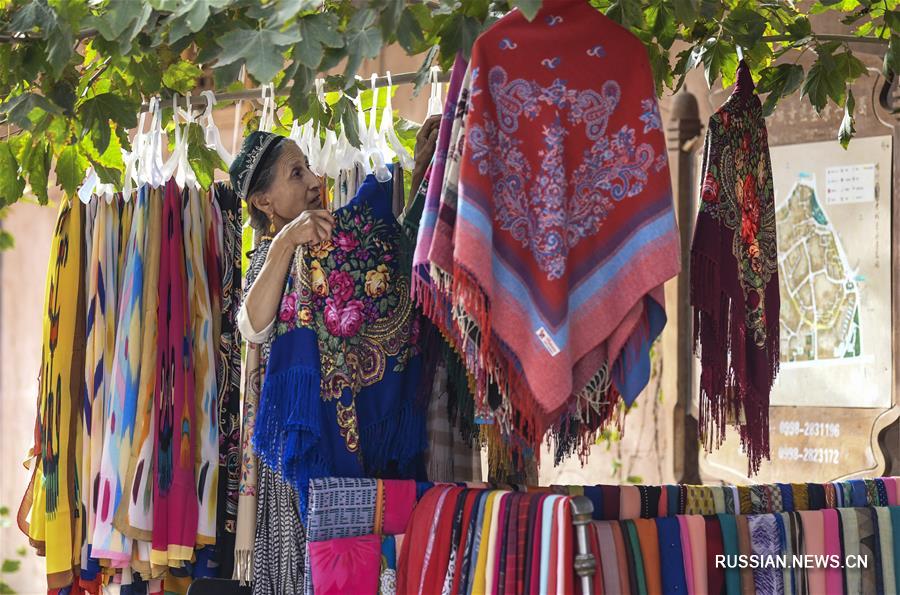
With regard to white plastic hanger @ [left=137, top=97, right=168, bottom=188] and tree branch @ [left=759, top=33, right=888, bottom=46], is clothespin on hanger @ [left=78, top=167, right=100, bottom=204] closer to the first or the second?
white plastic hanger @ [left=137, top=97, right=168, bottom=188]

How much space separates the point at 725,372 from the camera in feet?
8.26

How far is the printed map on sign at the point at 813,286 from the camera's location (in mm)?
4219

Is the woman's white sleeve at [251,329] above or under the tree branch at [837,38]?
under

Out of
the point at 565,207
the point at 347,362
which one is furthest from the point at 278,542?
the point at 565,207

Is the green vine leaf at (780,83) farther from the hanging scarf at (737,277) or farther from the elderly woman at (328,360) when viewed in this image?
the elderly woman at (328,360)

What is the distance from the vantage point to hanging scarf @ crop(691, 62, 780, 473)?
250 cm

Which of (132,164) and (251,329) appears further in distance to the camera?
(132,164)

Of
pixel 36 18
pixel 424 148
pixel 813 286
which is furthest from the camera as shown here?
pixel 813 286

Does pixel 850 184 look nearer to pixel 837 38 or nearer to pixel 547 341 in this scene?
pixel 837 38

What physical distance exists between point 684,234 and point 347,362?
2.54 metres

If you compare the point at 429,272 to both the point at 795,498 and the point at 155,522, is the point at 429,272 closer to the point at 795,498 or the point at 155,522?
the point at 795,498

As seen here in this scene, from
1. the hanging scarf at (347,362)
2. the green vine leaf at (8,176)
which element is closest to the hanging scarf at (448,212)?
the hanging scarf at (347,362)

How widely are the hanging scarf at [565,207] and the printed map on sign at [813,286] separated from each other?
229cm

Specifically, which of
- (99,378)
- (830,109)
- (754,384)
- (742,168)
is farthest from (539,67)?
(830,109)
